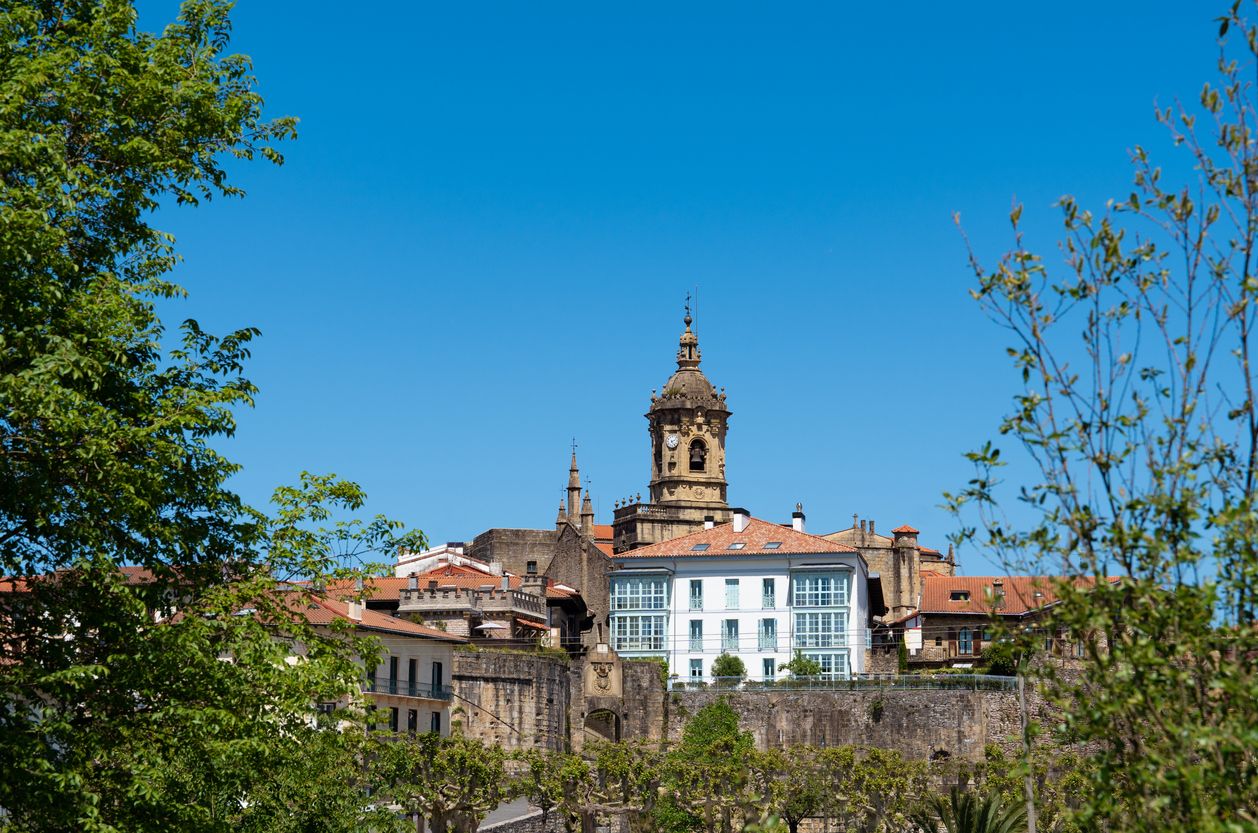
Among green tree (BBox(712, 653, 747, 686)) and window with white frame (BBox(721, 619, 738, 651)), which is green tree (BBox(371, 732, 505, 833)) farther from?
window with white frame (BBox(721, 619, 738, 651))

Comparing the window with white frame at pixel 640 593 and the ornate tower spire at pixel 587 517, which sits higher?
the ornate tower spire at pixel 587 517

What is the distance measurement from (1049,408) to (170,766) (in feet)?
46.6

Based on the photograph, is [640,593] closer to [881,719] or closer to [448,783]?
[881,719]

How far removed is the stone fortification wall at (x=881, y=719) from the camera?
241 feet

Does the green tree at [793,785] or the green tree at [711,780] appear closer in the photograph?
the green tree at [711,780]

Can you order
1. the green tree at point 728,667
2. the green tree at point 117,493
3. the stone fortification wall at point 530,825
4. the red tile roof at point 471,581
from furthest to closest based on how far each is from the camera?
1. the red tile roof at point 471,581
2. the green tree at point 728,667
3. the stone fortification wall at point 530,825
4. the green tree at point 117,493

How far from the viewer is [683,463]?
123 meters

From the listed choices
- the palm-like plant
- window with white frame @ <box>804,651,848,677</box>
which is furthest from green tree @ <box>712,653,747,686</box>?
the palm-like plant

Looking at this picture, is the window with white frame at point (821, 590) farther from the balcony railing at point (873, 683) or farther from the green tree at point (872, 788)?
the green tree at point (872, 788)

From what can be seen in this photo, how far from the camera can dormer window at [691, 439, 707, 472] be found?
407 ft

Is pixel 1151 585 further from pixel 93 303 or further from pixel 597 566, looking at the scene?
pixel 597 566

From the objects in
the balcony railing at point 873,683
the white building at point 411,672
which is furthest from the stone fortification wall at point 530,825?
the balcony railing at point 873,683

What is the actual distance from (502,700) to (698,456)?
174 feet

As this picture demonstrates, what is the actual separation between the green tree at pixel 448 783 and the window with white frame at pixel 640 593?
31371 millimetres
